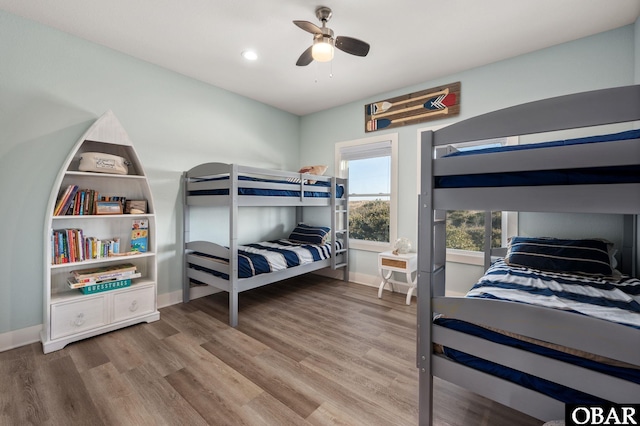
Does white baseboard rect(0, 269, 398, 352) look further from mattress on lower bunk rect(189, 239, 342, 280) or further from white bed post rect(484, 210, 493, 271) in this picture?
white bed post rect(484, 210, 493, 271)

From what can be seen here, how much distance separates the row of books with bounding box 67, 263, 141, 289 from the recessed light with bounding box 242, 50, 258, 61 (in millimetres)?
2372

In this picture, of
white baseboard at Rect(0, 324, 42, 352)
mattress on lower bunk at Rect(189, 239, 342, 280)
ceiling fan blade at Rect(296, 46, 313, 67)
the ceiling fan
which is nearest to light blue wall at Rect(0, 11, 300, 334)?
white baseboard at Rect(0, 324, 42, 352)

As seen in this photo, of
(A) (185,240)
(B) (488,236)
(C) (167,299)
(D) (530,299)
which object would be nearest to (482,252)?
(B) (488,236)

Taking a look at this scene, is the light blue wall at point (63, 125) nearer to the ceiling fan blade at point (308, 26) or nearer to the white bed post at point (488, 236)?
the ceiling fan blade at point (308, 26)

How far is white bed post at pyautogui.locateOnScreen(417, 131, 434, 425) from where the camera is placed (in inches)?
53.5

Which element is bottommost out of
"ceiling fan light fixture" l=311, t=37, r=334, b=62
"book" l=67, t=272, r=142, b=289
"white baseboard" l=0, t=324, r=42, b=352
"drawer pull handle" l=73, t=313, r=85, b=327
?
"white baseboard" l=0, t=324, r=42, b=352

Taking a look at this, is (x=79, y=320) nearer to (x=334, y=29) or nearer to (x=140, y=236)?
(x=140, y=236)

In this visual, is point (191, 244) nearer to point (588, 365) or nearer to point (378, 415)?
point (378, 415)

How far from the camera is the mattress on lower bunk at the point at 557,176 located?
0.99 meters

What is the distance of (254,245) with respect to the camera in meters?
3.71

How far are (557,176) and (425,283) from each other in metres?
0.72

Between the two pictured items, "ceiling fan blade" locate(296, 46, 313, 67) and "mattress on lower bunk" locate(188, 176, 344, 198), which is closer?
"ceiling fan blade" locate(296, 46, 313, 67)

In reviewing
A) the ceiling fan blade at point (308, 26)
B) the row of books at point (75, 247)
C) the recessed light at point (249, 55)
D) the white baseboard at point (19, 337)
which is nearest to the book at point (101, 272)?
the row of books at point (75, 247)

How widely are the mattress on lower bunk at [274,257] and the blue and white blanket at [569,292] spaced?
1.93 meters
